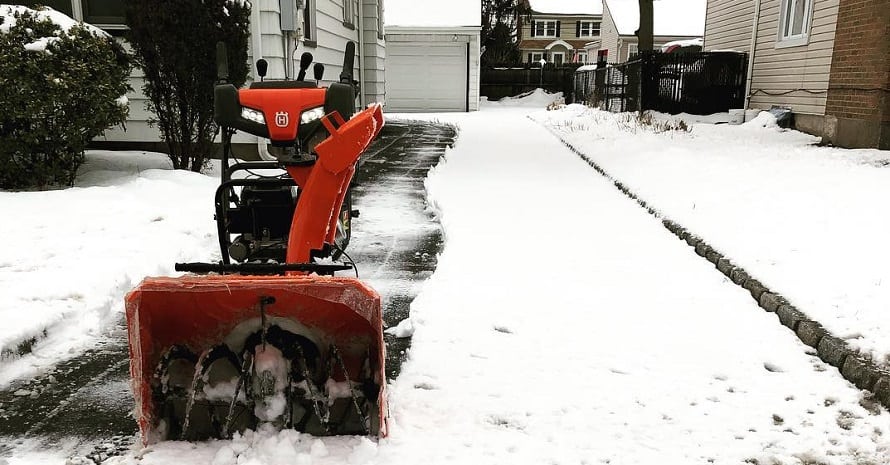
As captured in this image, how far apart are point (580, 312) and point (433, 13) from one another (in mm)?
24760

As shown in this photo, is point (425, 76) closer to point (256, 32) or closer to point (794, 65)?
point (794, 65)

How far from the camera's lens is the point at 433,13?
88.0 feet

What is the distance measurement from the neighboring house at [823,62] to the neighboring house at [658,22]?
15.3 m

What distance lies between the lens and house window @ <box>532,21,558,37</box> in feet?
194

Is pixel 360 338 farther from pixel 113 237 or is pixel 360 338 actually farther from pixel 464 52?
pixel 464 52

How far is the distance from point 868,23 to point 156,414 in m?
12.2

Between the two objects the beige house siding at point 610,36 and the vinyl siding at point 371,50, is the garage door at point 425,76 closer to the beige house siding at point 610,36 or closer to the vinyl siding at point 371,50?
the vinyl siding at point 371,50

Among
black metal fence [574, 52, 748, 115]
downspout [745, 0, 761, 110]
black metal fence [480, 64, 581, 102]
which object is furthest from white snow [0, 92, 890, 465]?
black metal fence [480, 64, 581, 102]

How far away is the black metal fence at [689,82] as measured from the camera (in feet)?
55.1

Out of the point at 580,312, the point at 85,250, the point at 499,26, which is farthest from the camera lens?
the point at 499,26

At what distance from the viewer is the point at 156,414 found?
2.48 metres

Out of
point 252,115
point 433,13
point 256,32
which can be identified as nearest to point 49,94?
point 256,32

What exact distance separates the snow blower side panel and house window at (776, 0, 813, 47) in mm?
13862

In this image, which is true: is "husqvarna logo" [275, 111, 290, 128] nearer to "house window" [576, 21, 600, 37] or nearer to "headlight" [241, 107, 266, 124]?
"headlight" [241, 107, 266, 124]
